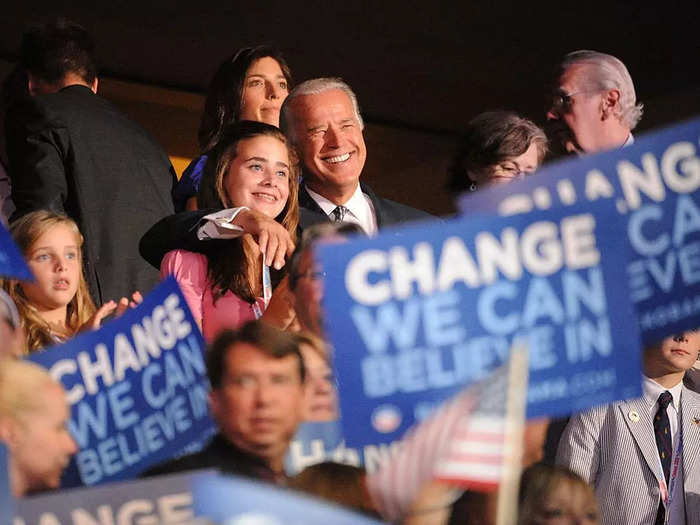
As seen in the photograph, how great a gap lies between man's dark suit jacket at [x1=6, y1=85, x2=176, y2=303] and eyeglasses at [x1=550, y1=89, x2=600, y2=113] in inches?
37.1

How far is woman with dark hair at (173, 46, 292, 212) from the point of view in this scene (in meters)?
2.78

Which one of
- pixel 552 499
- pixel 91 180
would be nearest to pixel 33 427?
pixel 552 499

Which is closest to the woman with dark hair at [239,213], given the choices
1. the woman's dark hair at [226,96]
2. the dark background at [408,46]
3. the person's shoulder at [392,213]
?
the person's shoulder at [392,213]

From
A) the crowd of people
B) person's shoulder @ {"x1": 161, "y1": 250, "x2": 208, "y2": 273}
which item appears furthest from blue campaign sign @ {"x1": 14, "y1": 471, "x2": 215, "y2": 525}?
person's shoulder @ {"x1": 161, "y1": 250, "x2": 208, "y2": 273}

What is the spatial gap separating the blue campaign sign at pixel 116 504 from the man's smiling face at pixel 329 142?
1.30m

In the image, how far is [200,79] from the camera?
489 cm

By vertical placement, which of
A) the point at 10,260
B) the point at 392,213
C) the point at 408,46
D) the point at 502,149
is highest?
the point at 408,46

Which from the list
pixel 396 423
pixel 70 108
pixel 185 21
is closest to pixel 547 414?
pixel 396 423

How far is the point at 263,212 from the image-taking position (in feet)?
7.44

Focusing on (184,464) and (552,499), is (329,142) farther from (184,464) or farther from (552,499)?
(184,464)

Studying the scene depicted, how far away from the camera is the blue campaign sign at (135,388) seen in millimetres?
1312

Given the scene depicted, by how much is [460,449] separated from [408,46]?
389cm

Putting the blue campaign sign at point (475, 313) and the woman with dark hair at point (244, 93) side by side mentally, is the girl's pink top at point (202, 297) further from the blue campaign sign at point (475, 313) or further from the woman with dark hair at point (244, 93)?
the blue campaign sign at point (475, 313)

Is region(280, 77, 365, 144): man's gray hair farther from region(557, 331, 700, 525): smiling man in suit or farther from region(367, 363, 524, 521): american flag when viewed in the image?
region(367, 363, 524, 521): american flag
